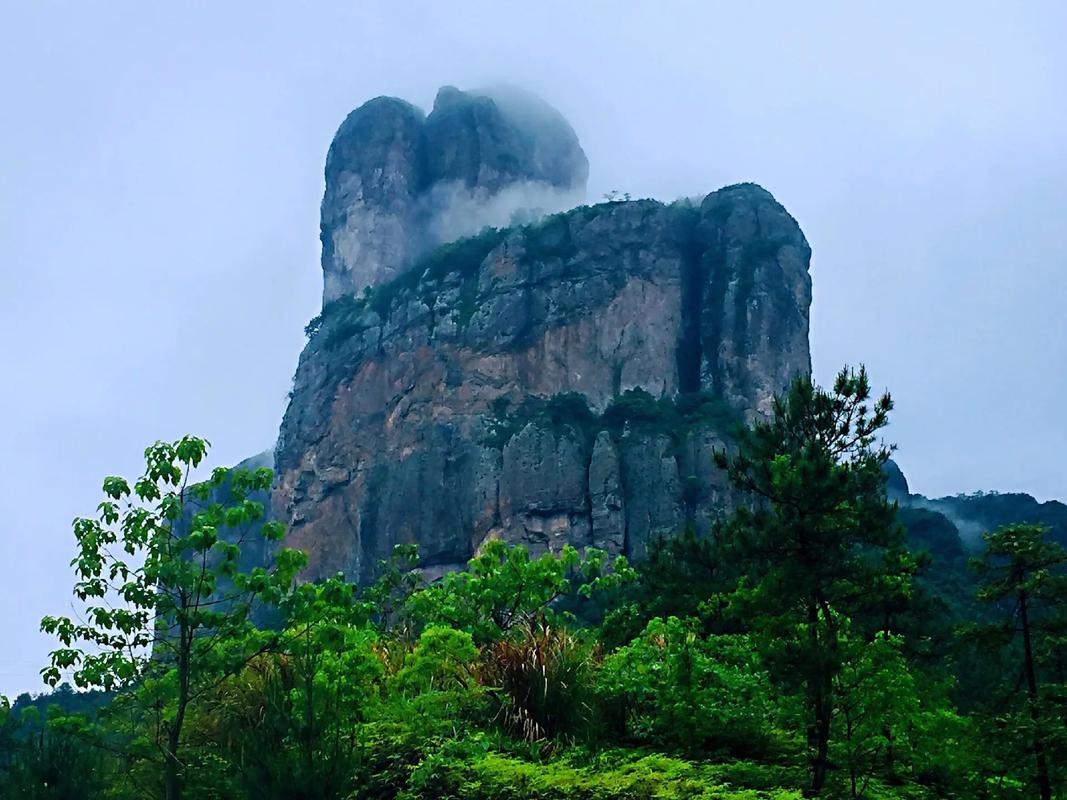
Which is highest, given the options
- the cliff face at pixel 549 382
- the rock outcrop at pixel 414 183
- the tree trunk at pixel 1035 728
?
the rock outcrop at pixel 414 183

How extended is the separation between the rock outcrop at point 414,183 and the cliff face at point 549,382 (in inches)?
421

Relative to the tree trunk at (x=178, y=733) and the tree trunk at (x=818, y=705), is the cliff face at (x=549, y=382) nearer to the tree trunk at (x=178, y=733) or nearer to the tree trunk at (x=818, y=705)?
the tree trunk at (x=818, y=705)

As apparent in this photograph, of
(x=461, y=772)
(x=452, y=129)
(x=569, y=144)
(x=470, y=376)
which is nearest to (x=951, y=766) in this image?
(x=461, y=772)

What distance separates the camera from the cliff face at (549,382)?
2520 inches

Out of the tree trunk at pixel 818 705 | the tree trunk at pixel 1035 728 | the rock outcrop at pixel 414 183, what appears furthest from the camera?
the rock outcrop at pixel 414 183

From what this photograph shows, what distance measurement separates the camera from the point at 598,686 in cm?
1216

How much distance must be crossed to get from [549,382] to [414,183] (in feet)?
107

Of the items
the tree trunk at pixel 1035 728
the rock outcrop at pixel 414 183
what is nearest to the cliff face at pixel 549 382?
the rock outcrop at pixel 414 183

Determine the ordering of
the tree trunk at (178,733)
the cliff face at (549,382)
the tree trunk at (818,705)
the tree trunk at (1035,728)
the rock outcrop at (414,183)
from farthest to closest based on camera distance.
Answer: the rock outcrop at (414,183)
the cliff face at (549,382)
the tree trunk at (818,705)
the tree trunk at (1035,728)
the tree trunk at (178,733)

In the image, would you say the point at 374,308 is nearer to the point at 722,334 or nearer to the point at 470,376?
the point at 470,376

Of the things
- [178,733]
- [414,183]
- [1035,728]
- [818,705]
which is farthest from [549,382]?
[1035,728]

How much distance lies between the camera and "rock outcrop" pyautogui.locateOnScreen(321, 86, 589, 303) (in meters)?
90.9

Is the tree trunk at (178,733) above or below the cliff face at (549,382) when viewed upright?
below

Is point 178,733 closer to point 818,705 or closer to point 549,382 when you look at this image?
point 818,705
